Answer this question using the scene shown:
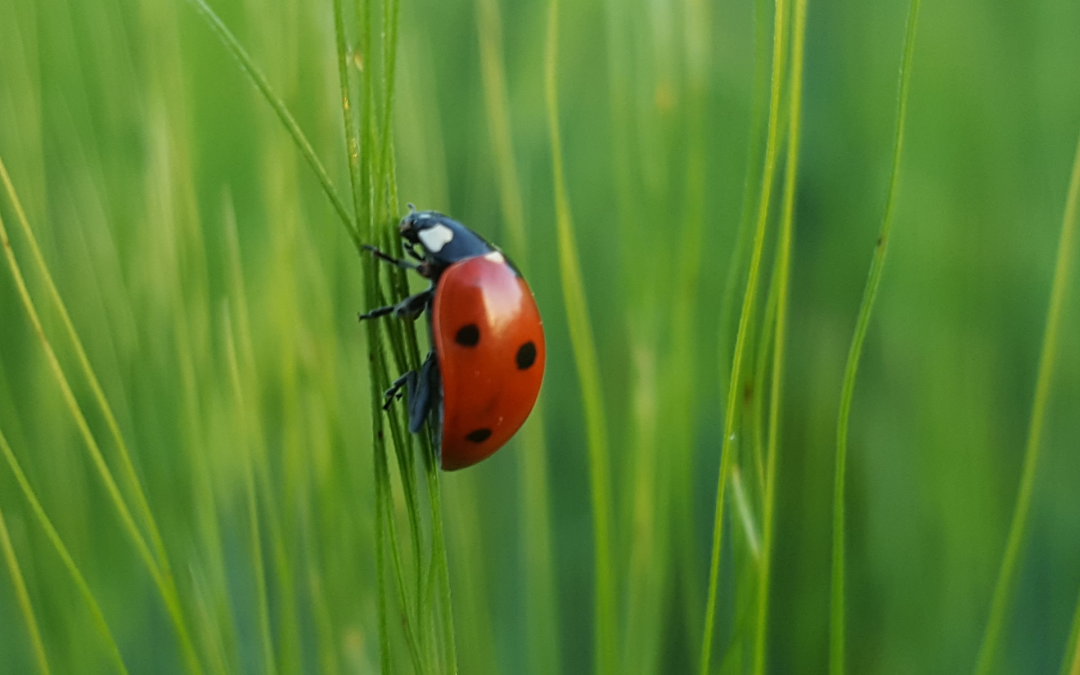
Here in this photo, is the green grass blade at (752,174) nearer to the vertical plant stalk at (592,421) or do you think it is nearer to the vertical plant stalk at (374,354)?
the vertical plant stalk at (592,421)

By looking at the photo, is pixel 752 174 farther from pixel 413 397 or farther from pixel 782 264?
pixel 413 397

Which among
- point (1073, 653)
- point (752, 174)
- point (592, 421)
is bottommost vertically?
point (1073, 653)

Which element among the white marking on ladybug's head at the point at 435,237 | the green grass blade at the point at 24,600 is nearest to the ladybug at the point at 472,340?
the white marking on ladybug's head at the point at 435,237

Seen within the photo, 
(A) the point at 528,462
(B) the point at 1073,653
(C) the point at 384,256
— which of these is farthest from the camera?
(A) the point at 528,462

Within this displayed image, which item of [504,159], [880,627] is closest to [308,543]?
[504,159]

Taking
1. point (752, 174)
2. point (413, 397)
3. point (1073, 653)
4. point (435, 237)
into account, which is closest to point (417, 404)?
point (413, 397)

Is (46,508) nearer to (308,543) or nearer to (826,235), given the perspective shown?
(308,543)
